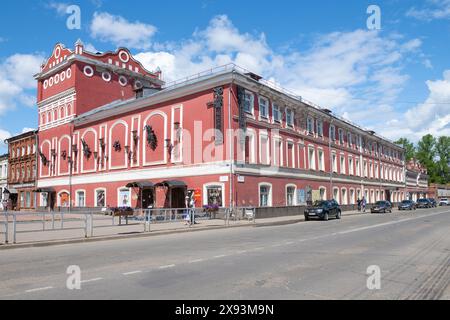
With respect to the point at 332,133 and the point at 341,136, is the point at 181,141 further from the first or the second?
the point at 341,136

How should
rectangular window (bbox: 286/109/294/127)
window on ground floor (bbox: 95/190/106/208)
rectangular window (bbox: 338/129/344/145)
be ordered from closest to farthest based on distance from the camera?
1. rectangular window (bbox: 286/109/294/127)
2. window on ground floor (bbox: 95/190/106/208)
3. rectangular window (bbox: 338/129/344/145)

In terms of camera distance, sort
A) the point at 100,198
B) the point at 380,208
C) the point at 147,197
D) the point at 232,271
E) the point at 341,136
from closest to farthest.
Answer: the point at 232,271 → the point at 147,197 → the point at 100,198 → the point at 380,208 → the point at 341,136

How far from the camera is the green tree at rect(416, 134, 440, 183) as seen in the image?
11444 cm

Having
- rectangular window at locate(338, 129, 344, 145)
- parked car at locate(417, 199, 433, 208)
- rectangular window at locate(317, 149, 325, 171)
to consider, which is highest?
rectangular window at locate(338, 129, 344, 145)

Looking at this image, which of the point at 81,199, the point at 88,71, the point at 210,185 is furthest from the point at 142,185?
the point at 88,71

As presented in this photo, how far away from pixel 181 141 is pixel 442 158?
105m

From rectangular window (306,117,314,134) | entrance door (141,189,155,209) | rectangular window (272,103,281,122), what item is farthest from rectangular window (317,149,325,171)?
entrance door (141,189,155,209)

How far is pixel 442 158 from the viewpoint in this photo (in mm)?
116125

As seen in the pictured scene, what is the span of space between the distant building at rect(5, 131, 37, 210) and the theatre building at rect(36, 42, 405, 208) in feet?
12.5

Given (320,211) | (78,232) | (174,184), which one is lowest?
(78,232)

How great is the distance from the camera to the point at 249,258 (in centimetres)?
1082

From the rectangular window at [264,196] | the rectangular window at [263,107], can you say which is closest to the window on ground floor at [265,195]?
the rectangular window at [264,196]

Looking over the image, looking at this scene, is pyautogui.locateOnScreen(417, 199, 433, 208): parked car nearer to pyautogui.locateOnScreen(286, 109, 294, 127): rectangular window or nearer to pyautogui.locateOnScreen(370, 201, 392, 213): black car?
pyautogui.locateOnScreen(370, 201, 392, 213): black car
